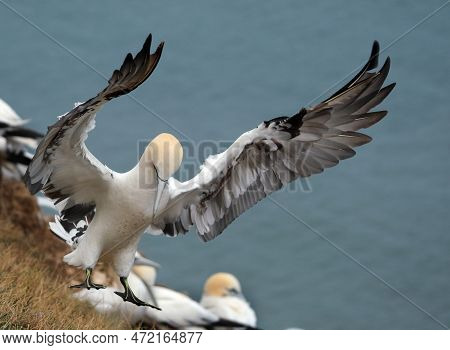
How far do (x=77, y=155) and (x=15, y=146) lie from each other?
263 cm

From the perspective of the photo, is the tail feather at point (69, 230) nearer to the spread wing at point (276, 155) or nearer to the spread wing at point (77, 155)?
the spread wing at point (77, 155)

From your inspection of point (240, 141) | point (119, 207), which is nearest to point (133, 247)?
point (119, 207)

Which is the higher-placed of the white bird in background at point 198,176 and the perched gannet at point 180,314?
the white bird in background at point 198,176

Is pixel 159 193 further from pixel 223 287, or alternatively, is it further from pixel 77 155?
pixel 223 287

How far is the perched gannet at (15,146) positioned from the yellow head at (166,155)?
Answer: 2636 mm

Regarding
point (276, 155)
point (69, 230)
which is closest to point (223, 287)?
point (69, 230)

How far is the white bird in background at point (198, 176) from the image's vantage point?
4.61 m

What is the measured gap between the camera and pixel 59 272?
637cm

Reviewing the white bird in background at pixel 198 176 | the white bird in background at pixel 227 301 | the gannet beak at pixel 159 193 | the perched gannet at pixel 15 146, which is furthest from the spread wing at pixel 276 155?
the perched gannet at pixel 15 146

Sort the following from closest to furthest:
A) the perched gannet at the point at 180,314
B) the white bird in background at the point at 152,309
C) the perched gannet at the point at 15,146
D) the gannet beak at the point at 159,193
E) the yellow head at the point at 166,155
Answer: the yellow head at the point at 166,155 < the gannet beak at the point at 159,193 < the white bird in background at the point at 152,309 < the perched gannet at the point at 180,314 < the perched gannet at the point at 15,146

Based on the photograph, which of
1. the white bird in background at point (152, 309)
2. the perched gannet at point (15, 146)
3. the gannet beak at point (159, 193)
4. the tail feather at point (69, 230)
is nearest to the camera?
the gannet beak at point (159, 193)

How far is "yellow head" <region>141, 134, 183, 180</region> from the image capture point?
4535 millimetres

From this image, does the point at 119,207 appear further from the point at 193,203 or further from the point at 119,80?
the point at 119,80
